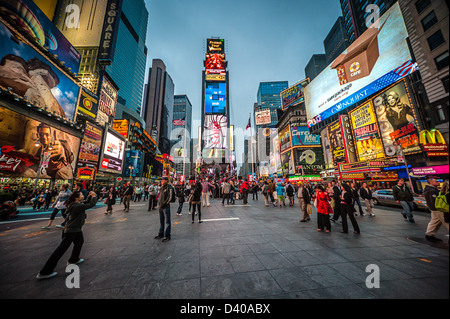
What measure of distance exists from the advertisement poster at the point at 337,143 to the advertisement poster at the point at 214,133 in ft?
76.6

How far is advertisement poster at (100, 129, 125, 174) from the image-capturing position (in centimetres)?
2984

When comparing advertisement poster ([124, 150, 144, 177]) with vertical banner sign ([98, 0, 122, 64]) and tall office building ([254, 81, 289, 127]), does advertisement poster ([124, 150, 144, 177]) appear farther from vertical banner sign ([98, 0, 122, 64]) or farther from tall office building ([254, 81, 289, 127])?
tall office building ([254, 81, 289, 127])

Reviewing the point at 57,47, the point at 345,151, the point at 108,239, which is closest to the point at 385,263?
the point at 108,239

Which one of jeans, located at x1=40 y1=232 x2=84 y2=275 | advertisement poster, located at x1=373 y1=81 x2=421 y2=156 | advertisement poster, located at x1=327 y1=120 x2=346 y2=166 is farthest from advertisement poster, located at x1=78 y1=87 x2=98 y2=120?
advertisement poster, located at x1=327 y1=120 x2=346 y2=166

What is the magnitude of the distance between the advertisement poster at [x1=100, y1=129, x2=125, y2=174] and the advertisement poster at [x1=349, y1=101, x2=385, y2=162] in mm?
45162

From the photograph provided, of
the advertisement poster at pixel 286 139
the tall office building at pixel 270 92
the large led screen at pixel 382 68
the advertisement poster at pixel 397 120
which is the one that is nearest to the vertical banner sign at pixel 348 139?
the advertisement poster at pixel 397 120

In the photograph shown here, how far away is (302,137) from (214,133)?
26.1 metres

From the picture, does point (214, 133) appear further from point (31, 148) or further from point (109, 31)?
point (109, 31)

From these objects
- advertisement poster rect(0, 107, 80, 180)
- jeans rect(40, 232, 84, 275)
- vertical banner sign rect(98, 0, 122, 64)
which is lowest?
jeans rect(40, 232, 84, 275)

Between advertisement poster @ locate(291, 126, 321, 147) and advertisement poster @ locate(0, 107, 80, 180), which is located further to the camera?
advertisement poster @ locate(291, 126, 321, 147)

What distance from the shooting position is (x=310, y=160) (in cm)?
4375

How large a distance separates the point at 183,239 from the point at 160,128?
111m

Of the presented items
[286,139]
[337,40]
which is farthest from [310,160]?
[337,40]

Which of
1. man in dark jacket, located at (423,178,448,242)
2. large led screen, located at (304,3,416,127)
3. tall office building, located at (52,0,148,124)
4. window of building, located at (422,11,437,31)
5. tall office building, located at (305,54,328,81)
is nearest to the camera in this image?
window of building, located at (422,11,437,31)
